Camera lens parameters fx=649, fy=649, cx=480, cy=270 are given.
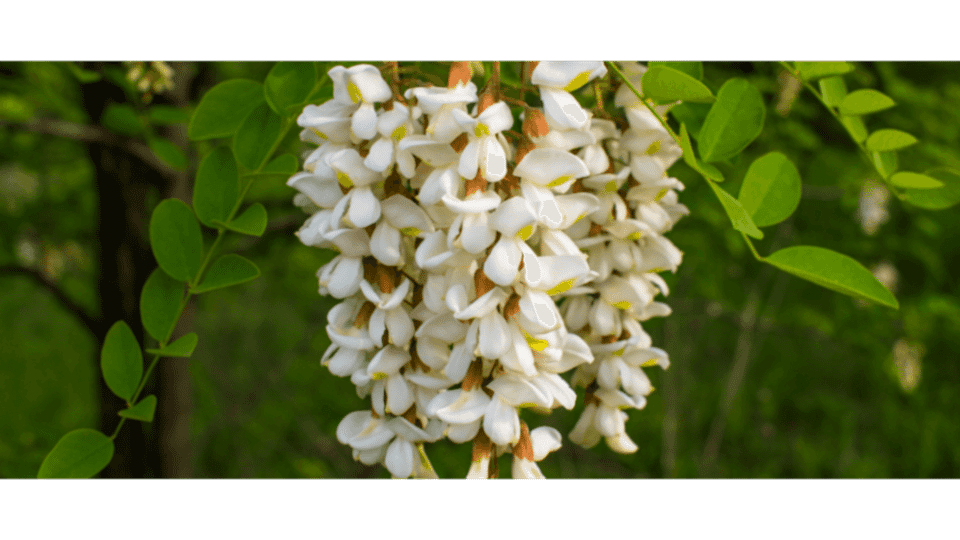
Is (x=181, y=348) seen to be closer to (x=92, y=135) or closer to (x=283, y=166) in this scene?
(x=283, y=166)

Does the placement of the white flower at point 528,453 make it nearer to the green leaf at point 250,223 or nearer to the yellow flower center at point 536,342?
the yellow flower center at point 536,342

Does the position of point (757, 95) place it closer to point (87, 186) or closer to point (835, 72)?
point (835, 72)

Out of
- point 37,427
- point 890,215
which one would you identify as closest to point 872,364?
point 890,215

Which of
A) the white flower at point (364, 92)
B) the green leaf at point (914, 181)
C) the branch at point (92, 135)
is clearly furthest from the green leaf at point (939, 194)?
the branch at point (92, 135)

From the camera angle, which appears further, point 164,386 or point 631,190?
point 164,386

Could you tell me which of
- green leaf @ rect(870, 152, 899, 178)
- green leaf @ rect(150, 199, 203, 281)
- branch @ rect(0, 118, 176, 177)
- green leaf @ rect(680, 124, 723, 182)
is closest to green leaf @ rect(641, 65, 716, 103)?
A: green leaf @ rect(680, 124, 723, 182)

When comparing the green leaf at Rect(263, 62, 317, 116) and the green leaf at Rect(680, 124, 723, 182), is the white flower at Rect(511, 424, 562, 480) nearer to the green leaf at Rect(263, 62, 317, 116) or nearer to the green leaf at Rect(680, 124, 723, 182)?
the green leaf at Rect(680, 124, 723, 182)

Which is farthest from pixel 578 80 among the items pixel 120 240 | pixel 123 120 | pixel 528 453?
pixel 120 240
